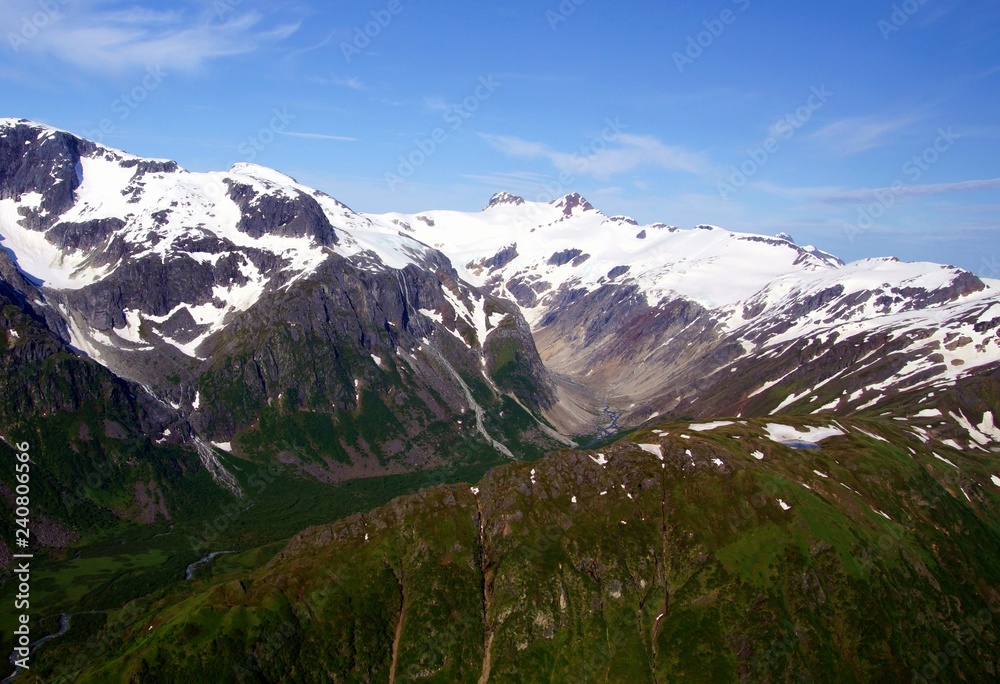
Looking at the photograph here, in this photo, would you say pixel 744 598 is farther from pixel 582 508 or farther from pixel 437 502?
pixel 437 502

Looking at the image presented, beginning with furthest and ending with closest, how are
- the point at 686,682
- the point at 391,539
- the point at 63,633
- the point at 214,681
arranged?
the point at 63,633
the point at 391,539
the point at 686,682
the point at 214,681

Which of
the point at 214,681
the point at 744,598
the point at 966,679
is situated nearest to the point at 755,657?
the point at 744,598

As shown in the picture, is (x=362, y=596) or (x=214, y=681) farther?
(x=362, y=596)

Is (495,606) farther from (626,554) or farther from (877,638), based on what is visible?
(877,638)

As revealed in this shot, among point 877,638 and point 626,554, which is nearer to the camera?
point 877,638

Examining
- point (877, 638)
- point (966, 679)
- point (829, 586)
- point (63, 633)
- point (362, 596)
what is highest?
point (63, 633)

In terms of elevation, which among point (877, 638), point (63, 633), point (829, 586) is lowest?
point (877, 638)

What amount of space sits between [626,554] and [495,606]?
34.4 m

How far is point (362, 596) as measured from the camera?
169 m

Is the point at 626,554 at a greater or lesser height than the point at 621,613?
greater

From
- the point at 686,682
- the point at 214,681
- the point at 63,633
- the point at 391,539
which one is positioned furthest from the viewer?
the point at 63,633

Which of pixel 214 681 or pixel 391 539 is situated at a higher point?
pixel 391 539

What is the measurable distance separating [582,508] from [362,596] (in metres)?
58.5

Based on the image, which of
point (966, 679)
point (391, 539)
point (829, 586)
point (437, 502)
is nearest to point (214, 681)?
point (391, 539)
